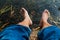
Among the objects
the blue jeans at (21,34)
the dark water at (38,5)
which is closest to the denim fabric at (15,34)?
the blue jeans at (21,34)

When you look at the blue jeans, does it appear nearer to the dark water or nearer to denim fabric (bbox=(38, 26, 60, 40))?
denim fabric (bbox=(38, 26, 60, 40))

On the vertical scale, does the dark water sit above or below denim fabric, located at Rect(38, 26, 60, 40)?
above

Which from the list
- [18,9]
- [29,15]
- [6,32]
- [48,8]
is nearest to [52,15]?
[48,8]

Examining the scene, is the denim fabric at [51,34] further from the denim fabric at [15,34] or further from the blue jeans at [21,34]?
the denim fabric at [15,34]

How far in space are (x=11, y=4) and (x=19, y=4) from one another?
7 cm

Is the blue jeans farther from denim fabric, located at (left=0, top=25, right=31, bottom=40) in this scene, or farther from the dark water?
the dark water

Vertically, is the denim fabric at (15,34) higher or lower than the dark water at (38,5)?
lower

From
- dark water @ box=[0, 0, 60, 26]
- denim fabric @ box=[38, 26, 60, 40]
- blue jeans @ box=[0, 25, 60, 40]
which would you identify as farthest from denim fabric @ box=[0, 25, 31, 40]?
dark water @ box=[0, 0, 60, 26]

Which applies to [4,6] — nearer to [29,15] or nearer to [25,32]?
[29,15]

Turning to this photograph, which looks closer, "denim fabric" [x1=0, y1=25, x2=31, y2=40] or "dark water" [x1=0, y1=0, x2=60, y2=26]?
"denim fabric" [x1=0, y1=25, x2=31, y2=40]

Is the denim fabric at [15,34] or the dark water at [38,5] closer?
the denim fabric at [15,34]

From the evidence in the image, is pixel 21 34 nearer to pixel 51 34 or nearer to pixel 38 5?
pixel 51 34

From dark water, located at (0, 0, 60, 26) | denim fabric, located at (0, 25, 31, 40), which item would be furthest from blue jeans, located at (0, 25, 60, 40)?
dark water, located at (0, 0, 60, 26)

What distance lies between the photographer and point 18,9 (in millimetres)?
1509
